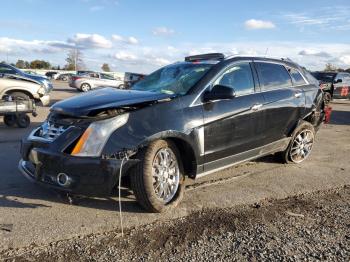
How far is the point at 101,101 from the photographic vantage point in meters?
4.45

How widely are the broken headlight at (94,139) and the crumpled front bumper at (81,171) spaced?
7 cm

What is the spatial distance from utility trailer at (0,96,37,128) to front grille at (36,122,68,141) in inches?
251

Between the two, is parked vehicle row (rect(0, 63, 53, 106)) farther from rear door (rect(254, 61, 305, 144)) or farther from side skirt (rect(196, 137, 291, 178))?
side skirt (rect(196, 137, 291, 178))

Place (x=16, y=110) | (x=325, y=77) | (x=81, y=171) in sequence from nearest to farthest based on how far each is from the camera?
1. (x=81, y=171)
2. (x=16, y=110)
3. (x=325, y=77)

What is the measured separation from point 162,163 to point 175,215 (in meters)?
0.58

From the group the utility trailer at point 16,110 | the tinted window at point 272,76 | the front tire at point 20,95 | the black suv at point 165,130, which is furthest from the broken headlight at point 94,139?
the front tire at point 20,95

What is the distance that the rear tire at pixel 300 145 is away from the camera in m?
6.79

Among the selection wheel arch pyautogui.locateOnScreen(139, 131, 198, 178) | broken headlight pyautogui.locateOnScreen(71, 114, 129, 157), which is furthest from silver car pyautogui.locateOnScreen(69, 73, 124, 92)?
broken headlight pyautogui.locateOnScreen(71, 114, 129, 157)

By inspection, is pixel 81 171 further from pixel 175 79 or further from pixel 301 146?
pixel 301 146

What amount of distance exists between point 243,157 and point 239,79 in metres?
1.06

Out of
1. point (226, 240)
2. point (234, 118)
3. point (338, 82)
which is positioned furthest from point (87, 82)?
point (226, 240)

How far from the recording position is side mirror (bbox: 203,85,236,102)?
4953 mm

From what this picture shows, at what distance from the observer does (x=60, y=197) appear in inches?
183

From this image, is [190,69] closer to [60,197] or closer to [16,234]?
[60,197]
